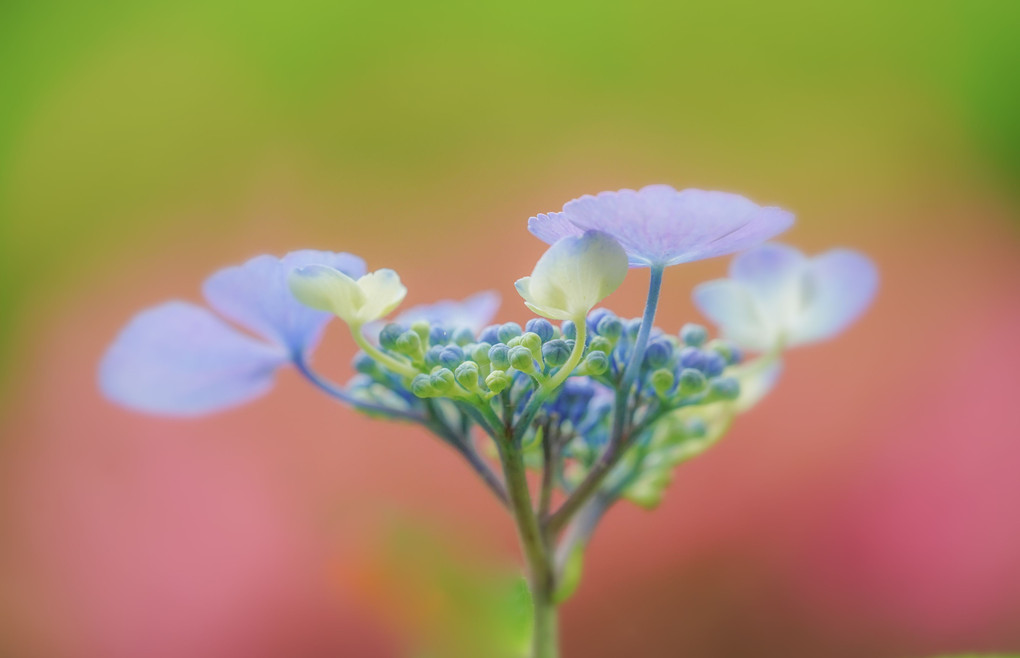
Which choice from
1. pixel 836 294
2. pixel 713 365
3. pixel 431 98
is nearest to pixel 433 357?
Result: pixel 713 365

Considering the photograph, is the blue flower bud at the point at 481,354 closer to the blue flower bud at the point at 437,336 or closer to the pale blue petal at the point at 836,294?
the blue flower bud at the point at 437,336

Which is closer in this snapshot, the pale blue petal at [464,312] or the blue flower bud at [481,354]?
the blue flower bud at [481,354]

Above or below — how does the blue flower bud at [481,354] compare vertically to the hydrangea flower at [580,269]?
below

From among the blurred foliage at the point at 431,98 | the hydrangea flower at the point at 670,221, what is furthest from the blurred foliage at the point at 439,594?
the blurred foliage at the point at 431,98

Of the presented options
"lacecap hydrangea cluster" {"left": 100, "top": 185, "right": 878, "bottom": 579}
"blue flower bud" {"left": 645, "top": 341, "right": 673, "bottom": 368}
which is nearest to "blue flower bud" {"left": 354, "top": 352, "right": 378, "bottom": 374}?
"lacecap hydrangea cluster" {"left": 100, "top": 185, "right": 878, "bottom": 579}

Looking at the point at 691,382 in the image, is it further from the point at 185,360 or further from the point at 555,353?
the point at 185,360

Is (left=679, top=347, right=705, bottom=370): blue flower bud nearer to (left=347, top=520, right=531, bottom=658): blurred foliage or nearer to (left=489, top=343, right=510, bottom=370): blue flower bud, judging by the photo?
(left=489, top=343, right=510, bottom=370): blue flower bud
